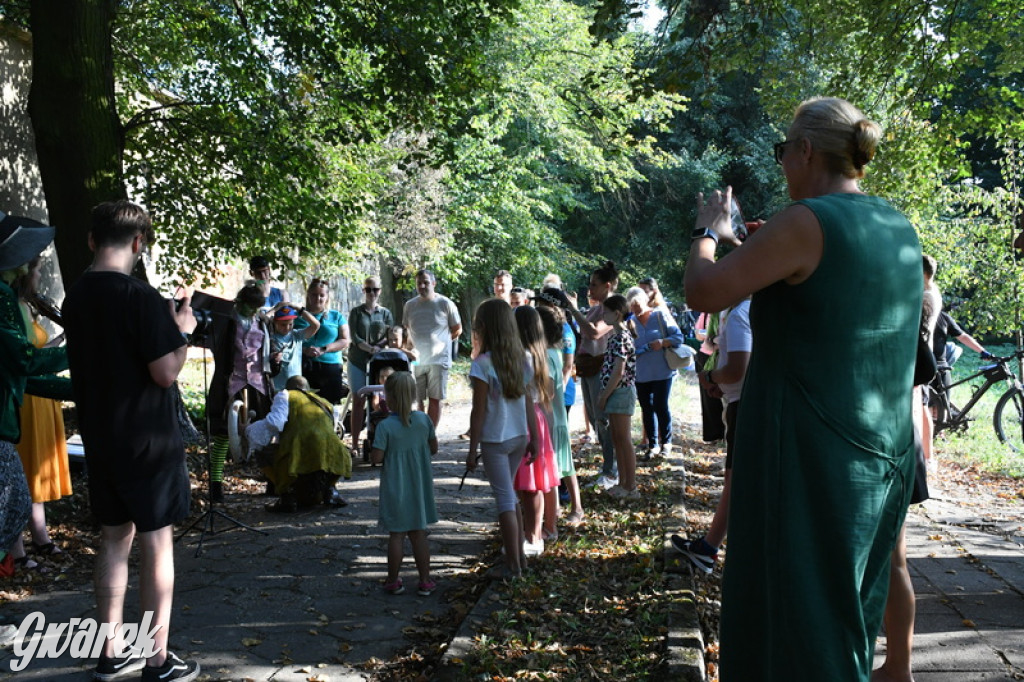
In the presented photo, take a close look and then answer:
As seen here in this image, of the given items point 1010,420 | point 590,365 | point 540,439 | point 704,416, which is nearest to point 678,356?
point 590,365

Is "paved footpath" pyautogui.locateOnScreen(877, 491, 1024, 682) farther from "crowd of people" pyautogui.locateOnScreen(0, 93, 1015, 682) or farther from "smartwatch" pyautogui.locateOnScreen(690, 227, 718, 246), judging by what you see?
"smartwatch" pyautogui.locateOnScreen(690, 227, 718, 246)

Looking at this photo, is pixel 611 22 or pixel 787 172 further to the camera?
pixel 611 22

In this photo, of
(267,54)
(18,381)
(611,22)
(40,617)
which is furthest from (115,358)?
(267,54)

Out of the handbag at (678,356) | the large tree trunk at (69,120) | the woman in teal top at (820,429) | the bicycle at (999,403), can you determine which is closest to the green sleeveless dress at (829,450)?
the woman in teal top at (820,429)

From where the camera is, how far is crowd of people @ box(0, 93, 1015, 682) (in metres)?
2.44

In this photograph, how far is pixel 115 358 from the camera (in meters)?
3.96

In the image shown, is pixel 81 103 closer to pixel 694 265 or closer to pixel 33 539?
pixel 33 539

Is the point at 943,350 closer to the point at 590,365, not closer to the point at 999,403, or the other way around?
the point at 999,403

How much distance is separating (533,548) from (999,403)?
8.12 meters

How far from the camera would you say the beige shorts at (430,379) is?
35.5 ft

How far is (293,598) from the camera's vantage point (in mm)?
5555

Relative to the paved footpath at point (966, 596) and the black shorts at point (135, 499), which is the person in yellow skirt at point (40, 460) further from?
the paved footpath at point (966, 596)

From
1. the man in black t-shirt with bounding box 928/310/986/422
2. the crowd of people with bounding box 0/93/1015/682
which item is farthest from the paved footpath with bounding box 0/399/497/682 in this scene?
the man in black t-shirt with bounding box 928/310/986/422

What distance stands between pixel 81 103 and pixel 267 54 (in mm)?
3853
